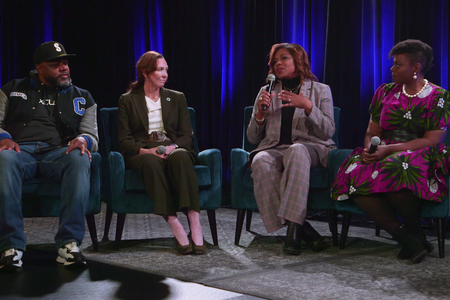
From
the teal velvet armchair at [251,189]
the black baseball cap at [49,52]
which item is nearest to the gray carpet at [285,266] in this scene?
the teal velvet armchair at [251,189]

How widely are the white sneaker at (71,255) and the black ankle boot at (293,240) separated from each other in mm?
965

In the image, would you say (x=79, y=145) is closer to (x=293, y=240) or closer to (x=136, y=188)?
(x=136, y=188)

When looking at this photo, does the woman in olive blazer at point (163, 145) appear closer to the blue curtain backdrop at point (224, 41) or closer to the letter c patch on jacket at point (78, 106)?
the letter c patch on jacket at point (78, 106)

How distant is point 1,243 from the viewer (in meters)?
2.37

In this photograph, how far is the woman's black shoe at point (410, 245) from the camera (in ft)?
7.92

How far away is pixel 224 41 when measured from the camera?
4984mm

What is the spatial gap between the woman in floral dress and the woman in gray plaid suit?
220mm

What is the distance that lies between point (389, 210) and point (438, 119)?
0.50 metres

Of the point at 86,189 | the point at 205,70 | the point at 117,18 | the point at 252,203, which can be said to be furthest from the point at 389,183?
the point at 117,18

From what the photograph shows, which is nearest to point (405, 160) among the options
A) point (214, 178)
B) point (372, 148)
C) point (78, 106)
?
point (372, 148)

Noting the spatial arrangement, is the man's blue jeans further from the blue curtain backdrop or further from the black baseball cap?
the blue curtain backdrop

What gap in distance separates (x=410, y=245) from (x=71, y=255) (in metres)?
1.51

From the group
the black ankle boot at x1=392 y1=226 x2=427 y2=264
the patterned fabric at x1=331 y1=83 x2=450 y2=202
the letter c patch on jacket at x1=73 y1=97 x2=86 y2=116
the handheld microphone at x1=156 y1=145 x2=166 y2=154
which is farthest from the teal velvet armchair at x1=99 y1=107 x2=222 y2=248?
the black ankle boot at x1=392 y1=226 x2=427 y2=264

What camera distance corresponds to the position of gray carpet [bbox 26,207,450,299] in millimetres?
1988
